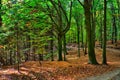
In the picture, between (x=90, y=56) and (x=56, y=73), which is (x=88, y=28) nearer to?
(x=90, y=56)

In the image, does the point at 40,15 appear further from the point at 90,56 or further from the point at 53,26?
the point at 90,56

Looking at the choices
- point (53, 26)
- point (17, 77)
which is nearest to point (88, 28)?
point (53, 26)

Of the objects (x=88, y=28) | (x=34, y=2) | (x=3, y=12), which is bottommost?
(x=88, y=28)

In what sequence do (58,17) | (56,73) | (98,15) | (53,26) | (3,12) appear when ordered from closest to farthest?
(56,73)
(3,12)
(53,26)
(58,17)
(98,15)

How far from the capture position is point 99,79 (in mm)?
13625

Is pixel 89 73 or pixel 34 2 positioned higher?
pixel 34 2

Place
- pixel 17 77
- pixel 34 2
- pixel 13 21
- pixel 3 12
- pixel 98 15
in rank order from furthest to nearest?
pixel 98 15, pixel 34 2, pixel 3 12, pixel 13 21, pixel 17 77

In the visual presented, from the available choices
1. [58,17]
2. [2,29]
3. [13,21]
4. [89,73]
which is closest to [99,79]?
[89,73]

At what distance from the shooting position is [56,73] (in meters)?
15.5

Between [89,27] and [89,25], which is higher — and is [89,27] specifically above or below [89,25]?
below

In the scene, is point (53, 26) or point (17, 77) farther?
point (53, 26)

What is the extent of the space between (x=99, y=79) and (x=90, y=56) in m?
6.75

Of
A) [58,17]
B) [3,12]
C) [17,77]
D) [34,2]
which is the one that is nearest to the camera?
[17,77]

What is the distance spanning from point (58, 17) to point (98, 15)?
542 inches
